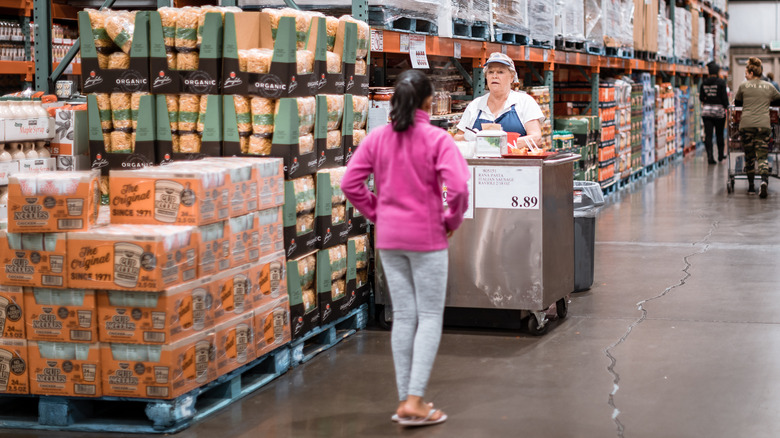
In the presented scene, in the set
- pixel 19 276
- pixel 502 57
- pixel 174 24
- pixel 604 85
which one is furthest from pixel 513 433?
pixel 604 85

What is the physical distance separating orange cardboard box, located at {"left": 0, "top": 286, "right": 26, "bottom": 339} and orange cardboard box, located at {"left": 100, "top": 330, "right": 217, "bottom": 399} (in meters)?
0.46

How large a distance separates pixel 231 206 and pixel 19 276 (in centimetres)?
109

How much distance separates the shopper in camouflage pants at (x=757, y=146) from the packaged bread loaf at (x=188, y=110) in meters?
11.5

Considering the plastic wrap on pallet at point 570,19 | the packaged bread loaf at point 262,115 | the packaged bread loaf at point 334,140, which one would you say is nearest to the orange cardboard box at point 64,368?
the packaged bread loaf at point 262,115

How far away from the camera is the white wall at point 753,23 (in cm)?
3750

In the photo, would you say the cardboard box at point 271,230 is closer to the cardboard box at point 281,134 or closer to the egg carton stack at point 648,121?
the cardboard box at point 281,134

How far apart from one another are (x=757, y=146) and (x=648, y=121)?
5.16 meters

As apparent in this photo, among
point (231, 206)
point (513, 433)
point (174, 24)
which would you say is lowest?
point (513, 433)

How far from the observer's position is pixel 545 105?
12617mm

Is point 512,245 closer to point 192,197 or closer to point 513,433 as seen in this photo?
point 513,433

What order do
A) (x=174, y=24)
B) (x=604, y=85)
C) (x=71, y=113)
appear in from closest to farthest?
1. (x=174, y=24)
2. (x=71, y=113)
3. (x=604, y=85)

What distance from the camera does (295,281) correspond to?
5.92 m

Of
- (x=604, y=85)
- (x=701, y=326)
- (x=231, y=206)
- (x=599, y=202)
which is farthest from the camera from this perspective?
(x=604, y=85)

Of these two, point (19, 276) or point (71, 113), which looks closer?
point (19, 276)
